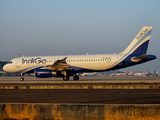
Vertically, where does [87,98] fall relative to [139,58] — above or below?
below

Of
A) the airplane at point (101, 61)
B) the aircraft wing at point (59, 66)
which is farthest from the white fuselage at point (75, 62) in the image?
the aircraft wing at point (59, 66)

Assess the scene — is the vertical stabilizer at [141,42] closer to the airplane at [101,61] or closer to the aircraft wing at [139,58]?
the airplane at [101,61]

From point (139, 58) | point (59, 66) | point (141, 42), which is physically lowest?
point (59, 66)

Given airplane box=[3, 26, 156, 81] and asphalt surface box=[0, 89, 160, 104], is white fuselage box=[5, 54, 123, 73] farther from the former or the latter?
asphalt surface box=[0, 89, 160, 104]

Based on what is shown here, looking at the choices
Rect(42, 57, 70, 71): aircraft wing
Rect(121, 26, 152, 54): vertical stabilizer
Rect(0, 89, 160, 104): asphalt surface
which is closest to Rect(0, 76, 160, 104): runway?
Rect(0, 89, 160, 104): asphalt surface

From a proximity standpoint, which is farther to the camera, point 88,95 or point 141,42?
point 141,42

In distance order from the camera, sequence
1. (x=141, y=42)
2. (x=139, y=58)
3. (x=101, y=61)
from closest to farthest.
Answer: (x=139, y=58), (x=141, y=42), (x=101, y=61)

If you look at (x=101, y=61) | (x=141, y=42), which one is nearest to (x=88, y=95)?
(x=101, y=61)

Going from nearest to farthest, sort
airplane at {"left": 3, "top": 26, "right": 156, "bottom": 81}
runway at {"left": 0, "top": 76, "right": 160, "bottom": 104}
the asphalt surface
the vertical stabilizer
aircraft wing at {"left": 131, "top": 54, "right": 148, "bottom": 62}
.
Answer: the asphalt surface → runway at {"left": 0, "top": 76, "right": 160, "bottom": 104} → aircraft wing at {"left": 131, "top": 54, "right": 148, "bottom": 62} → airplane at {"left": 3, "top": 26, "right": 156, "bottom": 81} → the vertical stabilizer

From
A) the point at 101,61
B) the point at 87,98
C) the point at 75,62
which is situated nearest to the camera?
the point at 87,98

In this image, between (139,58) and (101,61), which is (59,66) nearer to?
(101,61)

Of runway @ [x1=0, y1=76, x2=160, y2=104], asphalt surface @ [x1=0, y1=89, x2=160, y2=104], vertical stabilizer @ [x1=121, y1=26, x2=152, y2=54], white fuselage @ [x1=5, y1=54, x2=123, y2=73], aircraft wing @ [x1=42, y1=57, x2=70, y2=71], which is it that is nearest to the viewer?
asphalt surface @ [x1=0, y1=89, x2=160, y2=104]

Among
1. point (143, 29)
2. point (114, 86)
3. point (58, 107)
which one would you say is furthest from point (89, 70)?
point (58, 107)

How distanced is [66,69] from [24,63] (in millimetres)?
7990
